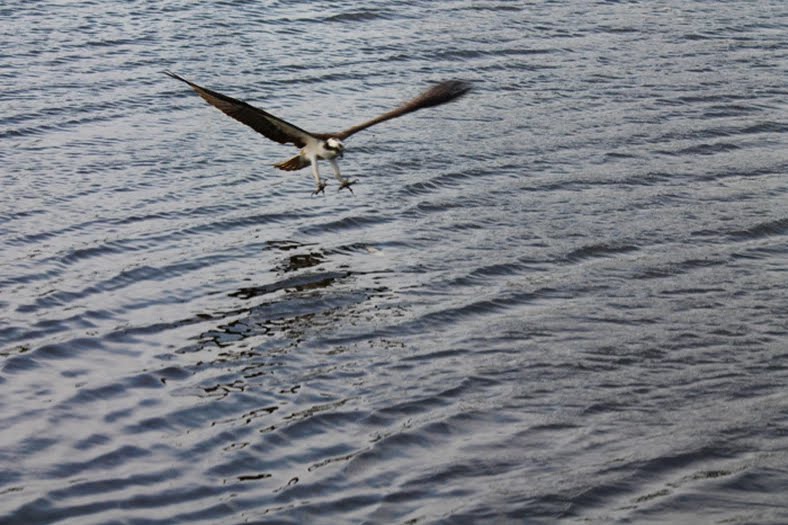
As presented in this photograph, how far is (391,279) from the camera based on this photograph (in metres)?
11.9

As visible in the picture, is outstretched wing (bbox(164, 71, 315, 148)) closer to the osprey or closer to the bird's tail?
the osprey

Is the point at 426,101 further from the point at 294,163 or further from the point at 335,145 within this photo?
the point at 294,163

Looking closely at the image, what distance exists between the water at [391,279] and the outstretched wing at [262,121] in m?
0.88

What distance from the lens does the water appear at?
27.4 ft

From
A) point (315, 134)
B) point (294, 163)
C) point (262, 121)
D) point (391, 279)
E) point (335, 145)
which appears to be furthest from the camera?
point (294, 163)

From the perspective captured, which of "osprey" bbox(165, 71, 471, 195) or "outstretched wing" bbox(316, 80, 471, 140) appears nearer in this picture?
"osprey" bbox(165, 71, 471, 195)

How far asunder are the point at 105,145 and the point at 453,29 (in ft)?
24.7

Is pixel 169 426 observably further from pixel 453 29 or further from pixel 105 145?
pixel 453 29

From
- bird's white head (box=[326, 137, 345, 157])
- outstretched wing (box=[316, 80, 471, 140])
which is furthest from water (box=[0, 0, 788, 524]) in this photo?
outstretched wing (box=[316, 80, 471, 140])

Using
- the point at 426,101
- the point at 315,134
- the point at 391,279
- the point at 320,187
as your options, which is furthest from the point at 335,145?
the point at 391,279

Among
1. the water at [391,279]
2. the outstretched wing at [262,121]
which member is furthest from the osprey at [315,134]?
the water at [391,279]

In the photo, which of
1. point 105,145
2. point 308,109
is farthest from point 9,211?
point 308,109

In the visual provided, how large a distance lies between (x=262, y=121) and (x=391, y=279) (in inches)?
83.6

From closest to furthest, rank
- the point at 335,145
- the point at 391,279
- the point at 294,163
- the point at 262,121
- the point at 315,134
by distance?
the point at 391,279, the point at 262,121, the point at 335,145, the point at 315,134, the point at 294,163
